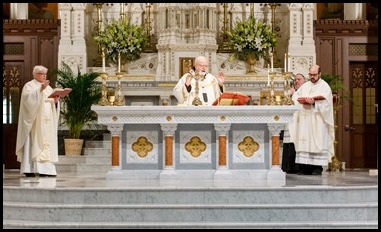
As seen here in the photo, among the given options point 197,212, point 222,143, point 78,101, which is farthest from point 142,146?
point 78,101

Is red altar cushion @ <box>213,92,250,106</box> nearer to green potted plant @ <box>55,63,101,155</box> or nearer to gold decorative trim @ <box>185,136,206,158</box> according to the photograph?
gold decorative trim @ <box>185,136,206,158</box>

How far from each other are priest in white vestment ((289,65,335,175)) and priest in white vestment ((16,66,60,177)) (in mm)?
3632

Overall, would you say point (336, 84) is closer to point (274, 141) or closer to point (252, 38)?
point (252, 38)

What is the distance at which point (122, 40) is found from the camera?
49.2 ft

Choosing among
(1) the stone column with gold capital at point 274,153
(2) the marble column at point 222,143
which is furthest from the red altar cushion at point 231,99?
(1) the stone column with gold capital at point 274,153

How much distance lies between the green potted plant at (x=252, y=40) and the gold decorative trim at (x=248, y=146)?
4370 millimetres

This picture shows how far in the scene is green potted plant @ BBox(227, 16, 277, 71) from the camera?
1493cm

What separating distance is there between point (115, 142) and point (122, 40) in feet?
15.0

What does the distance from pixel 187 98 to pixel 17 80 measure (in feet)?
18.0

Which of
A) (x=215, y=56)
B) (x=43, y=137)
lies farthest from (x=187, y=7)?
(x=43, y=137)

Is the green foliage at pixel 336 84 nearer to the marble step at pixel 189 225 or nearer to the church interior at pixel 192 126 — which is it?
the church interior at pixel 192 126

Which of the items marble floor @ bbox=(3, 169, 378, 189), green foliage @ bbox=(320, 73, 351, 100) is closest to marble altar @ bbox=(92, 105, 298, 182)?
marble floor @ bbox=(3, 169, 378, 189)

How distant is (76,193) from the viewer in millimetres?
9195

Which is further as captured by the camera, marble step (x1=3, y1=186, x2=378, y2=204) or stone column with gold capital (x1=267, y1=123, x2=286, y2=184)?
stone column with gold capital (x1=267, y1=123, x2=286, y2=184)
